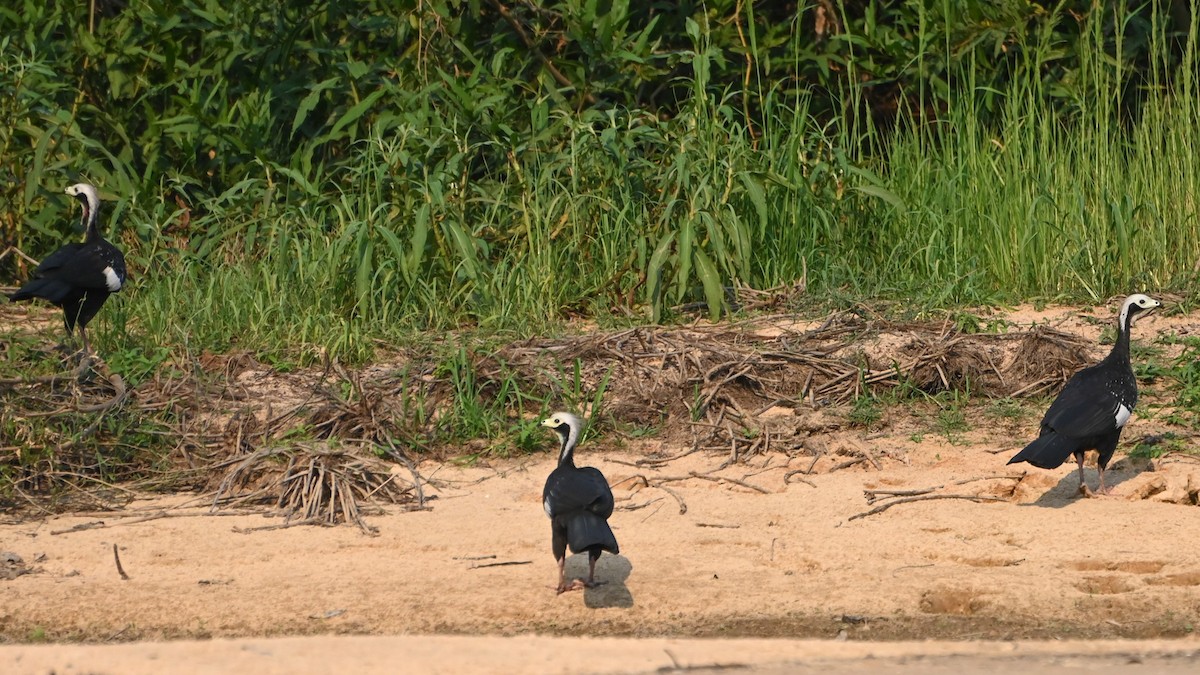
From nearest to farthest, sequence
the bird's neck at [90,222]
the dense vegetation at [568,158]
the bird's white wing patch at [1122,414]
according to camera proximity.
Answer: the bird's white wing patch at [1122,414]
the bird's neck at [90,222]
the dense vegetation at [568,158]

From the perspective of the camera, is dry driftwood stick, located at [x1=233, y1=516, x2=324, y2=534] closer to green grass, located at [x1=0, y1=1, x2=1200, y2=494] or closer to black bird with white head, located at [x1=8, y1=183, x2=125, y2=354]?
green grass, located at [x1=0, y1=1, x2=1200, y2=494]

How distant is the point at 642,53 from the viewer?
340 inches

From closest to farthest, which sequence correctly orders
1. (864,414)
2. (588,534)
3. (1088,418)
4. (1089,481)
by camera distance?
(588,534), (1088,418), (1089,481), (864,414)

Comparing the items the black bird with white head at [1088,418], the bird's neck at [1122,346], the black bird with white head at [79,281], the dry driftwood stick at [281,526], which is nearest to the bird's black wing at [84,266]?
the black bird with white head at [79,281]

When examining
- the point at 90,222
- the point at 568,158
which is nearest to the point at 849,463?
the point at 568,158

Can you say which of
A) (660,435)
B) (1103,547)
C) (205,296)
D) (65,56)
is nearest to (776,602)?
(1103,547)

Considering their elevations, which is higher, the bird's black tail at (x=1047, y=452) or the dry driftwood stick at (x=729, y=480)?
the bird's black tail at (x=1047, y=452)

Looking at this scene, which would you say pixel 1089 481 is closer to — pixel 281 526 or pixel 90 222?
pixel 281 526

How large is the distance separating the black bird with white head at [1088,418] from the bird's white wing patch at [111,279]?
396 centimetres

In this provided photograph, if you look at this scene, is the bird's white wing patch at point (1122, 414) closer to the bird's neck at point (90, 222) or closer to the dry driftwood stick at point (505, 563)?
the dry driftwood stick at point (505, 563)

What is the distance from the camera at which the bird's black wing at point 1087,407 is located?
18.2 ft

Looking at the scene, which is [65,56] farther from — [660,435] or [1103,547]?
[1103,547]

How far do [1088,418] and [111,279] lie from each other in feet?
13.8

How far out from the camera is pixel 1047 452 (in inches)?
215
